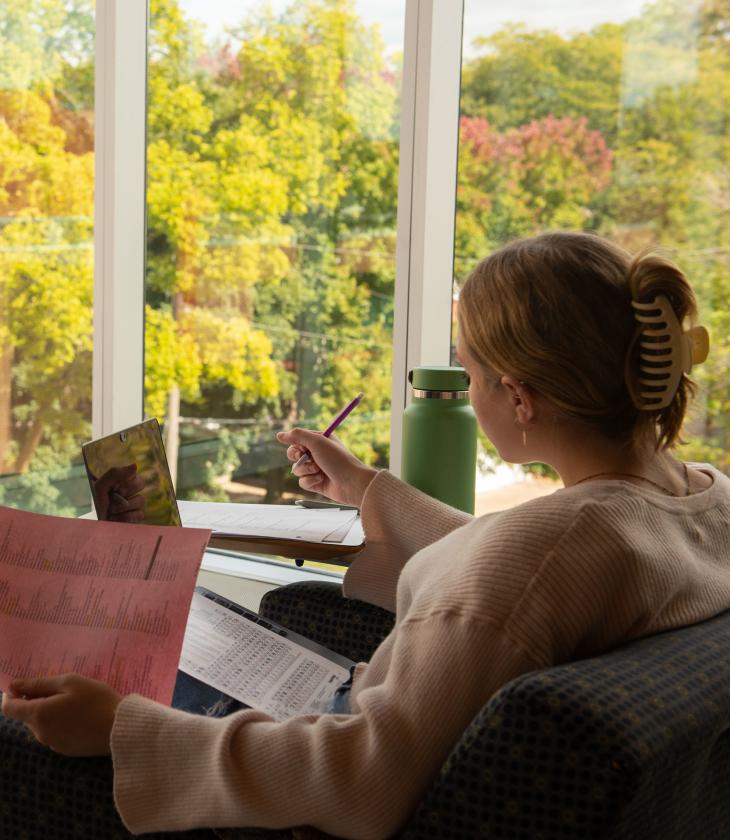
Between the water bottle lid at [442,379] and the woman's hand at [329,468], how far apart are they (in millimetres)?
172

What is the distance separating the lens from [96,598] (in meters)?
1.23

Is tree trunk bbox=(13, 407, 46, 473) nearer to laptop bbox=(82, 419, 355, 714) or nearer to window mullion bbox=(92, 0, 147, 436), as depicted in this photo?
window mullion bbox=(92, 0, 147, 436)

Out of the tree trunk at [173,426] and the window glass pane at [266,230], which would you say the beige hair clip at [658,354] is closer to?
the window glass pane at [266,230]

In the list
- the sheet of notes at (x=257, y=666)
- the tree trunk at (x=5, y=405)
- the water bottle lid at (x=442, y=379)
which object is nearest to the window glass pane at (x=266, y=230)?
the tree trunk at (x=5, y=405)

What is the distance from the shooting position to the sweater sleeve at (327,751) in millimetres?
960

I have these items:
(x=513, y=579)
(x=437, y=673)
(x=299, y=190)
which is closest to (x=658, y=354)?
(x=513, y=579)

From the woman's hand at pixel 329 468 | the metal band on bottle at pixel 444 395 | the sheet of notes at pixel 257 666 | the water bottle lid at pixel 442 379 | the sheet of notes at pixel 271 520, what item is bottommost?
the sheet of notes at pixel 257 666

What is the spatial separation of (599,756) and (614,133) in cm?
170

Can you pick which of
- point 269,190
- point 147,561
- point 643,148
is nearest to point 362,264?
point 269,190

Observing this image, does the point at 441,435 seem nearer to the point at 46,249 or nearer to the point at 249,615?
the point at 249,615

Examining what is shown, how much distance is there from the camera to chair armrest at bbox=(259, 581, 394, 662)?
5.25ft

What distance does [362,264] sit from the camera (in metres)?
2.63

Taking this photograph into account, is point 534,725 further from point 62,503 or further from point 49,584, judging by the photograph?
point 62,503

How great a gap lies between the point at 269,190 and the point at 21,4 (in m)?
0.91
